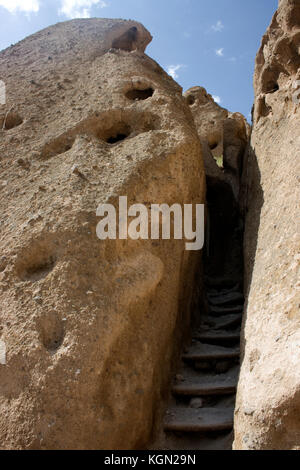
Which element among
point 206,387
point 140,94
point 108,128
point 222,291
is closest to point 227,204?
point 222,291

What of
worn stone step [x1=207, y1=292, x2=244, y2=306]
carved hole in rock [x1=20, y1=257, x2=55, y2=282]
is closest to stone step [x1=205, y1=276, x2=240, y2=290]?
worn stone step [x1=207, y1=292, x2=244, y2=306]

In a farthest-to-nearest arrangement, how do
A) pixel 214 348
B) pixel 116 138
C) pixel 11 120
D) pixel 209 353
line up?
pixel 11 120 < pixel 116 138 < pixel 214 348 < pixel 209 353

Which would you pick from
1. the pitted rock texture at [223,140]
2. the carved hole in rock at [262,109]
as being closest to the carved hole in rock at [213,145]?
the pitted rock texture at [223,140]

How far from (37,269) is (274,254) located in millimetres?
2071

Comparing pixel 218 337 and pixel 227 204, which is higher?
pixel 227 204

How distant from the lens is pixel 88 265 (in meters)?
3.73

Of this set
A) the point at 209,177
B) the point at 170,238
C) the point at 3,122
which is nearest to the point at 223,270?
the point at 209,177

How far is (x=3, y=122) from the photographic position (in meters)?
6.00

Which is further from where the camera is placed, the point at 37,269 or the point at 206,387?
the point at 206,387

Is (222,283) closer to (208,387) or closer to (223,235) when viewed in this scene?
(223,235)

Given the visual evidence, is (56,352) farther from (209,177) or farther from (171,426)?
(209,177)

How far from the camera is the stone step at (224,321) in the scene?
216 inches

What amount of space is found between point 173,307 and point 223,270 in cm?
305

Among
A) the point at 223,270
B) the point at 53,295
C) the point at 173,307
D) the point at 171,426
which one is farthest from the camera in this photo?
the point at 223,270
